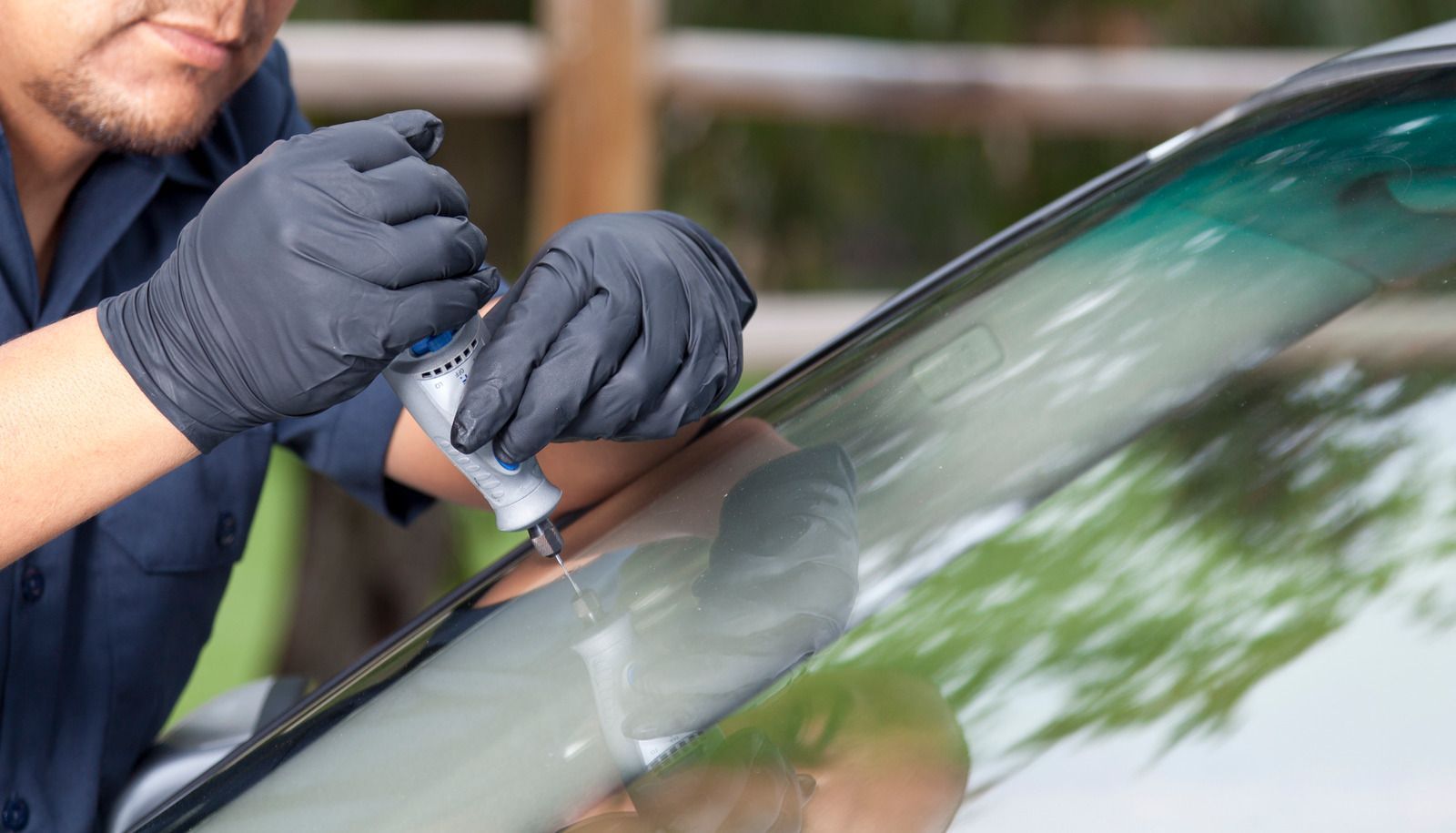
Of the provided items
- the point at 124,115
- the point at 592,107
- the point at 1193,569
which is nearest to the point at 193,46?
the point at 124,115

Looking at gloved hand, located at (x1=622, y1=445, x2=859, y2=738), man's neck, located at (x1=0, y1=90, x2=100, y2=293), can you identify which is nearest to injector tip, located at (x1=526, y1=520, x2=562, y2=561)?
gloved hand, located at (x1=622, y1=445, x2=859, y2=738)

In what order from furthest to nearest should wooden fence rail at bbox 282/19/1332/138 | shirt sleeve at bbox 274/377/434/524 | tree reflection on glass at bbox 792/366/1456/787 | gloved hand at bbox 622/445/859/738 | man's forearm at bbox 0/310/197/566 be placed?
wooden fence rail at bbox 282/19/1332/138
shirt sleeve at bbox 274/377/434/524
man's forearm at bbox 0/310/197/566
gloved hand at bbox 622/445/859/738
tree reflection on glass at bbox 792/366/1456/787

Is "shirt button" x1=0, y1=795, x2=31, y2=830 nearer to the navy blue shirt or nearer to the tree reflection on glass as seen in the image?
the navy blue shirt

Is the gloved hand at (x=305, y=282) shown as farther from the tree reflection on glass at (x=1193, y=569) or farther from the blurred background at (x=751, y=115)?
the blurred background at (x=751, y=115)

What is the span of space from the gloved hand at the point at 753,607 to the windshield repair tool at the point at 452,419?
126 mm

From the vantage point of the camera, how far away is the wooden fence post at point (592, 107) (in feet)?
9.95

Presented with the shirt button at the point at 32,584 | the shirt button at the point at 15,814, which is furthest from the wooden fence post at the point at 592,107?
the shirt button at the point at 15,814

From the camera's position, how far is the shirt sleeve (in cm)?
158

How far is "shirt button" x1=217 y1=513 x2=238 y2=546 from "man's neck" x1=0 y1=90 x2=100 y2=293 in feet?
1.02

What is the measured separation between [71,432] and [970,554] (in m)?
0.64

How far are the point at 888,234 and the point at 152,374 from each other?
12.7 feet

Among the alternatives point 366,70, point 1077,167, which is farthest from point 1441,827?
point 1077,167

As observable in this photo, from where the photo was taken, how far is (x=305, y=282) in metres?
0.90

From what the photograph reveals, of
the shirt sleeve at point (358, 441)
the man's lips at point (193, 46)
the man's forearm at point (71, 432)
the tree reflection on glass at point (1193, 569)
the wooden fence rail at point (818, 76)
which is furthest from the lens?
the wooden fence rail at point (818, 76)
